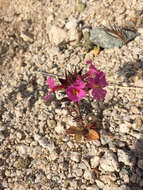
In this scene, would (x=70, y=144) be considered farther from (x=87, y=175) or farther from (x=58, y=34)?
(x=58, y=34)

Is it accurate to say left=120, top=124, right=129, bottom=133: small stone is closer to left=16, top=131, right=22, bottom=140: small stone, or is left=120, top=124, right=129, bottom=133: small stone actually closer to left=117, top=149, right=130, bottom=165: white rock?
left=117, top=149, right=130, bottom=165: white rock

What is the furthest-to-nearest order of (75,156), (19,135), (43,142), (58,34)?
(58,34) < (19,135) < (43,142) < (75,156)

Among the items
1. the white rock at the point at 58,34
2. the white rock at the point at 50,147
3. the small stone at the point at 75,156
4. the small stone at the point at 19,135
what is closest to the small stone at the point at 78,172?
the small stone at the point at 75,156

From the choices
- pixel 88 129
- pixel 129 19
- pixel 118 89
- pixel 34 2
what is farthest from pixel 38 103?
pixel 34 2

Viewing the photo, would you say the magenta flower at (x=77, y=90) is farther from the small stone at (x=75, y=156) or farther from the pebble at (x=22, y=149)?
the pebble at (x=22, y=149)

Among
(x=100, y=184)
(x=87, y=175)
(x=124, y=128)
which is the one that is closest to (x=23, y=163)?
(x=87, y=175)
